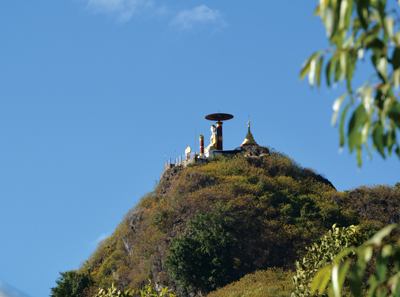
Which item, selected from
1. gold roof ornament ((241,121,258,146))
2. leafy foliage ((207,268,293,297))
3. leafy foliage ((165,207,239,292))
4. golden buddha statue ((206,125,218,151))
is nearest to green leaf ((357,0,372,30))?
leafy foliage ((207,268,293,297))

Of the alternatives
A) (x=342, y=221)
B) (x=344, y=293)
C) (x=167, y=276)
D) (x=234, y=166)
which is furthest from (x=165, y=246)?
(x=344, y=293)

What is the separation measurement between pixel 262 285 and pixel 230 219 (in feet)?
21.5

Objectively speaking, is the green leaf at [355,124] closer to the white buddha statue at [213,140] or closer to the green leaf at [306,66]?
the green leaf at [306,66]

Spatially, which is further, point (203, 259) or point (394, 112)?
point (203, 259)

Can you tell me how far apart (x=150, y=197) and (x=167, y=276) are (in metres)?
12.0

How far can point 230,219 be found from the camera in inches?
1469

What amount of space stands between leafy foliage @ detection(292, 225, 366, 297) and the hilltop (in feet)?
75.0

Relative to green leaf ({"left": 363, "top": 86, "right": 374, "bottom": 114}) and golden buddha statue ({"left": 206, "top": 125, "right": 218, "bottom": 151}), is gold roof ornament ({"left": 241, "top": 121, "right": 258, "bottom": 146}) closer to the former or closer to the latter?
golden buddha statue ({"left": 206, "top": 125, "right": 218, "bottom": 151})

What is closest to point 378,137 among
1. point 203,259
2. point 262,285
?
point 262,285

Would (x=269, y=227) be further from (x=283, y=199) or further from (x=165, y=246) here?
(x=165, y=246)

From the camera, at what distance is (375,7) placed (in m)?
3.43

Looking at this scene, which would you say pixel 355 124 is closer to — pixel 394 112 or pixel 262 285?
pixel 394 112

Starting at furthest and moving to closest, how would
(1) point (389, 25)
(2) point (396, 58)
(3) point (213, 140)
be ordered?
(3) point (213, 140)
(2) point (396, 58)
(1) point (389, 25)

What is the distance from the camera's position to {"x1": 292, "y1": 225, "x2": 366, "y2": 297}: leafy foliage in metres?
11.6
